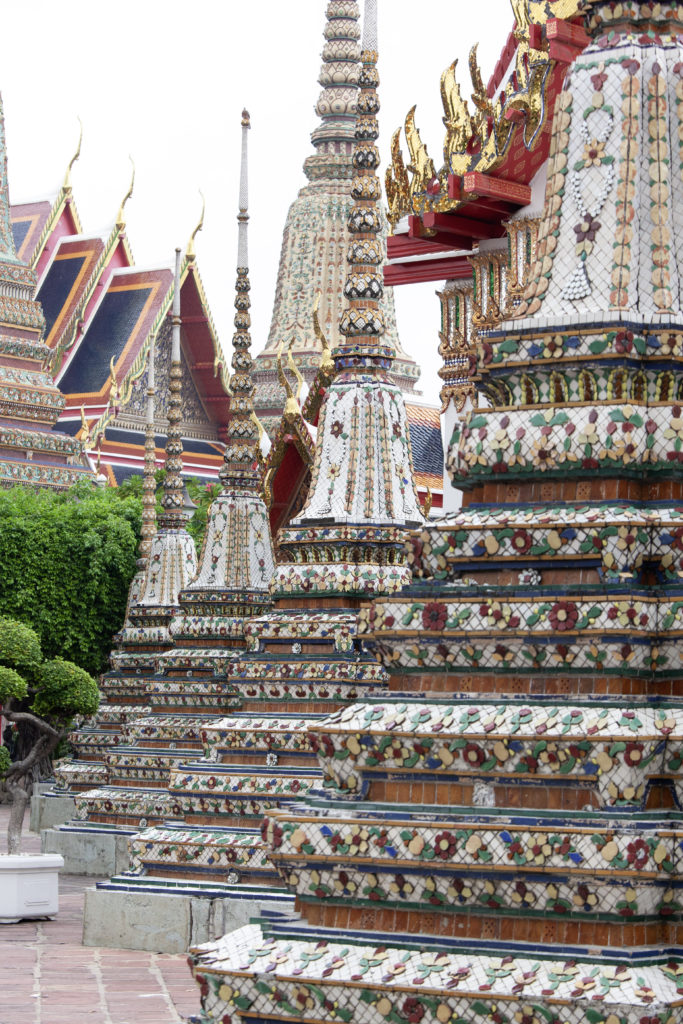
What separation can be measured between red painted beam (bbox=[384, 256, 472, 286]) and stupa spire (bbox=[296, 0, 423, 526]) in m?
0.32

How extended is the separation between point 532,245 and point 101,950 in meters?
5.47

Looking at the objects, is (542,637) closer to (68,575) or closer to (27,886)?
(27,886)

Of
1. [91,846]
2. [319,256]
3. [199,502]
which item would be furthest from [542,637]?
[319,256]

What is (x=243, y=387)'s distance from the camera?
55.2 ft

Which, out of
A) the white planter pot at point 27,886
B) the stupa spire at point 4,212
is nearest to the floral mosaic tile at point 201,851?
the white planter pot at point 27,886

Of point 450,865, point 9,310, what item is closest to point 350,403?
point 450,865

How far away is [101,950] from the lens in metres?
13.2

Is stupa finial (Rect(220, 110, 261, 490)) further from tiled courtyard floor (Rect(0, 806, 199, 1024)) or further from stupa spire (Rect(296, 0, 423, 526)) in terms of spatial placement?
tiled courtyard floor (Rect(0, 806, 199, 1024))

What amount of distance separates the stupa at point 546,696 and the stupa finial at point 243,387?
8.89 m

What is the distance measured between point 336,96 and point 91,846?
24289 mm

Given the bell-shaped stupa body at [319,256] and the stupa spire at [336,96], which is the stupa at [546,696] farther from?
the bell-shaped stupa body at [319,256]

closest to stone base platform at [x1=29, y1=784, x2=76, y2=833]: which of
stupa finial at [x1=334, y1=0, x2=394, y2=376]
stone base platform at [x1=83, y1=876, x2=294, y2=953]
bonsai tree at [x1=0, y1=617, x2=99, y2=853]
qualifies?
bonsai tree at [x1=0, y1=617, x2=99, y2=853]

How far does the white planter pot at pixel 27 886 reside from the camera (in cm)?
1497

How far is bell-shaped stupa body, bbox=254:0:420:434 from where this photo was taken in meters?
40.3
